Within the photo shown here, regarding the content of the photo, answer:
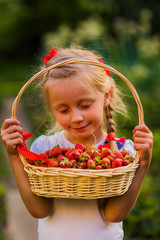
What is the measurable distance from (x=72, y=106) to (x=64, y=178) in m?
0.41

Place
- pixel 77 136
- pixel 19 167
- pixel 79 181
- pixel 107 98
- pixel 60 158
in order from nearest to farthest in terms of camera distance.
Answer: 1. pixel 79 181
2. pixel 60 158
3. pixel 19 167
4. pixel 77 136
5. pixel 107 98

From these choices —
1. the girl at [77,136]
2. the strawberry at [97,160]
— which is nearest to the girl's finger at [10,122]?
the girl at [77,136]

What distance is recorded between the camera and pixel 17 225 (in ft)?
11.5

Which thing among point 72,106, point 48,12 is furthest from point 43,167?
point 48,12

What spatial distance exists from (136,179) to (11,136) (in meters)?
0.64

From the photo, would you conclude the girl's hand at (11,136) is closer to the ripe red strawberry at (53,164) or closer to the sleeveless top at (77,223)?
the ripe red strawberry at (53,164)

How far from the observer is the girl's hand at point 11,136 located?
1.70m

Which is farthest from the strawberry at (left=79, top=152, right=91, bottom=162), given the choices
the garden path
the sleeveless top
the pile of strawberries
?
the garden path

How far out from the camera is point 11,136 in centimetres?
171

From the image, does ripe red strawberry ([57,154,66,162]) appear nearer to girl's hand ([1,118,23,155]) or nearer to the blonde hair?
girl's hand ([1,118,23,155])

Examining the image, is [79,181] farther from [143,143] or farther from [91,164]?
[143,143]

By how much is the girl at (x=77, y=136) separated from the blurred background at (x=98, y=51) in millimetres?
384

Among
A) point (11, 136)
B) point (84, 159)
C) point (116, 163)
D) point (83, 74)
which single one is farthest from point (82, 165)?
point (83, 74)

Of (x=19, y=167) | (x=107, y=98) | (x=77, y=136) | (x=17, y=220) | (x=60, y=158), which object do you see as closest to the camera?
(x=60, y=158)
